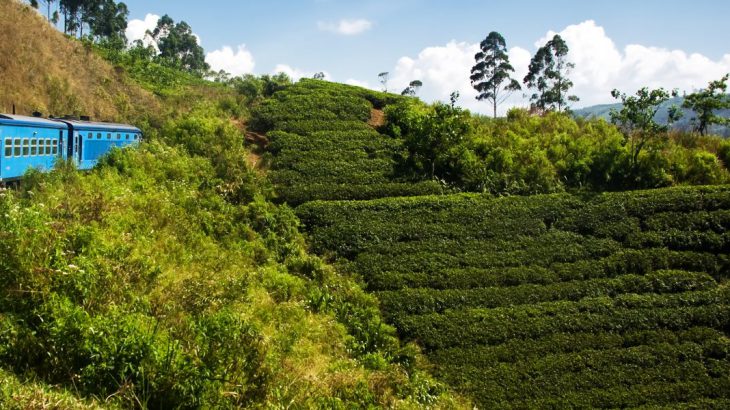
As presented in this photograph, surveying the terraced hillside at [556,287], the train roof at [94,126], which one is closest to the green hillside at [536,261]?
the terraced hillside at [556,287]

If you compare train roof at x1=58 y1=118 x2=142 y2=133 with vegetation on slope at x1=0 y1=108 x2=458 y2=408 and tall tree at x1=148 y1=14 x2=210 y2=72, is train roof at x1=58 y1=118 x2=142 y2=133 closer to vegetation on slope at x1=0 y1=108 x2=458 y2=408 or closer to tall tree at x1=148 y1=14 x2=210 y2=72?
vegetation on slope at x1=0 y1=108 x2=458 y2=408

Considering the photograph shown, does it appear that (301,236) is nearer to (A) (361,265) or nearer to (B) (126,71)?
(A) (361,265)

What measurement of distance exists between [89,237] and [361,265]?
8.19m

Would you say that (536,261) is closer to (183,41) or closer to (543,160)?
(543,160)

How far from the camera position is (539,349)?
46.6ft

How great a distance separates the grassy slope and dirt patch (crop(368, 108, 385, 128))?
7.79 meters

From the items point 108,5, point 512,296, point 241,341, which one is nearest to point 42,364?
point 241,341

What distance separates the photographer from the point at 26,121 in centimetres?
1473

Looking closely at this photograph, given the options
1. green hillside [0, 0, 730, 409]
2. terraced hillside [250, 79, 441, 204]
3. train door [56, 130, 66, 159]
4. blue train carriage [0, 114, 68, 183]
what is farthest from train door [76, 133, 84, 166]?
terraced hillside [250, 79, 441, 204]

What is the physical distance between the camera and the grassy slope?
279 inches

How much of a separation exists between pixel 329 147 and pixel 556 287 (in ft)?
36.6

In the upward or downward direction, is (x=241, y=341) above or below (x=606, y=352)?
above

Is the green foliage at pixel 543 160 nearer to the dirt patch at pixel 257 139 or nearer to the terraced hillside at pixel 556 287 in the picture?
the terraced hillside at pixel 556 287

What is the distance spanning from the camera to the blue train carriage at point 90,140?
58.1ft
